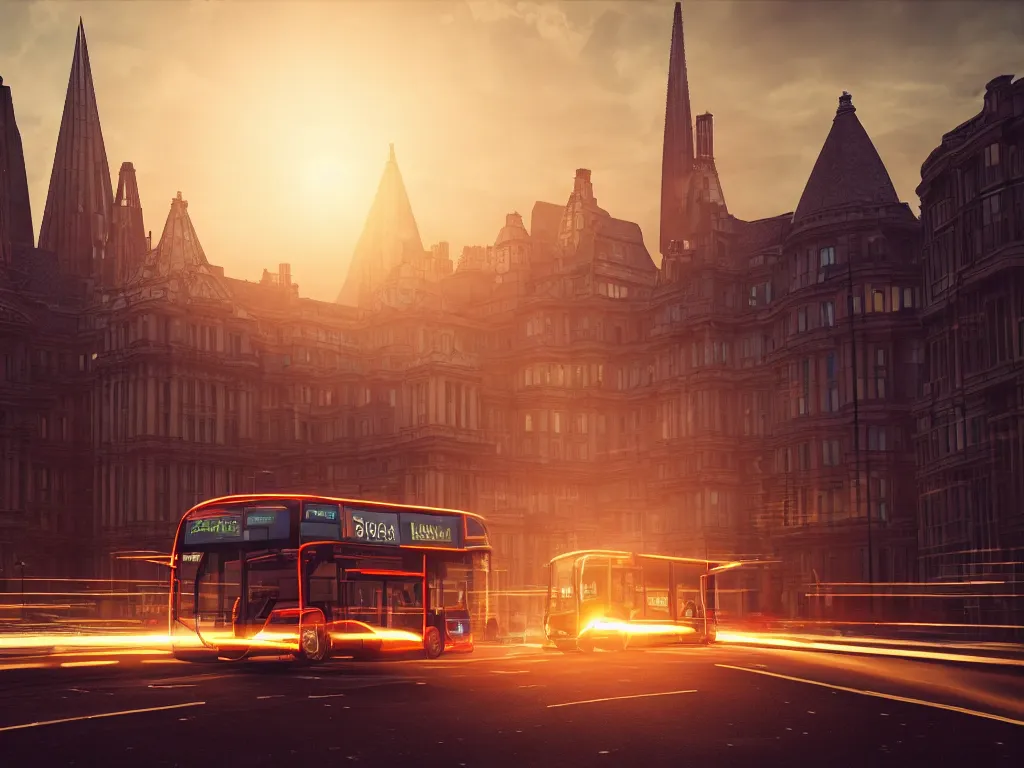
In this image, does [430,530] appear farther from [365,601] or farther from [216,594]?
[216,594]

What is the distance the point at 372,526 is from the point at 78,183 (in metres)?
107

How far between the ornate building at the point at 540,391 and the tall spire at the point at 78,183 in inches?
485

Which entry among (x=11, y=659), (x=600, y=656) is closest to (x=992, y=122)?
(x=600, y=656)

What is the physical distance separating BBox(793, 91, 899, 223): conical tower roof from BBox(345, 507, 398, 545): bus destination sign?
52.1 m

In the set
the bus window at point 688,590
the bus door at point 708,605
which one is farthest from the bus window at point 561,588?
the bus door at point 708,605

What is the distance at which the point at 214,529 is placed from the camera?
31828mm

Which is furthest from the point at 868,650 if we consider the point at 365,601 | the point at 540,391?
the point at 540,391

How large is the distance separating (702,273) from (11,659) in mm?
67706

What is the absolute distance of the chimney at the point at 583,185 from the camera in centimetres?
11294

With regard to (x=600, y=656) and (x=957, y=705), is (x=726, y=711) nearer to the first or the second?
(x=957, y=705)

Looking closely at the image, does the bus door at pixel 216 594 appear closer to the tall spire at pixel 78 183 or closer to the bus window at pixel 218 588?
the bus window at pixel 218 588

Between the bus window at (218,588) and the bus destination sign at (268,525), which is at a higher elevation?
the bus destination sign at (268,525)

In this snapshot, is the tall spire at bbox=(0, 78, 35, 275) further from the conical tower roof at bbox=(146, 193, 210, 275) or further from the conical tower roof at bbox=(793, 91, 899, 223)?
the conical tower roof at bbox=(793, 91, 899, 223)

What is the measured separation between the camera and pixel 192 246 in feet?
325
